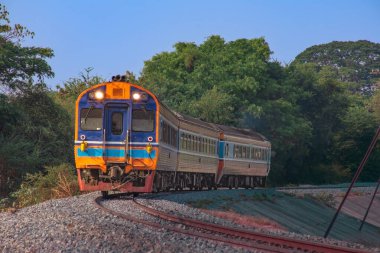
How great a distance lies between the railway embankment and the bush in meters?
3.45

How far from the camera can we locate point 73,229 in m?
12.4

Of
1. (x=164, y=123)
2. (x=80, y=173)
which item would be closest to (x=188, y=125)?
(x=164, y=123)

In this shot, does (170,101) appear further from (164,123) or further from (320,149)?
(164,123)

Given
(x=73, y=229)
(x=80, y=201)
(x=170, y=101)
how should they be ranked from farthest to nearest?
(x=170, y=101), (x=80, y=201), (x=73, y=229)

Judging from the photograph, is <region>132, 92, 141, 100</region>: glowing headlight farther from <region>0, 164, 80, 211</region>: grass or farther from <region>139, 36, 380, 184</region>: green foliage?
<region>139, 36, 380, 184</region>: green foliage

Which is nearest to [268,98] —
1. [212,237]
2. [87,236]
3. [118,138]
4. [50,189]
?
[50,189]

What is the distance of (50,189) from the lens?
23828 millimetres

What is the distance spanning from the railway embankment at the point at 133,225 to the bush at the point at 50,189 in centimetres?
345

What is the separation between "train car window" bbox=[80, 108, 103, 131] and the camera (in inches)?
785

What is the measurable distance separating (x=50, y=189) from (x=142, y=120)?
18.1 ft

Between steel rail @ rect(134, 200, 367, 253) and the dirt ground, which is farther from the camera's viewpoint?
the dirt ground

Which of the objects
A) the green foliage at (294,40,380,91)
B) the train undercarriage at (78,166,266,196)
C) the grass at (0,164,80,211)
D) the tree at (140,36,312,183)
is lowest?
the grass at (0,164,80,211)

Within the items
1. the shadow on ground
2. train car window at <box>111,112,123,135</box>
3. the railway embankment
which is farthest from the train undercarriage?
train car window at <box>111,112,123,135</box>

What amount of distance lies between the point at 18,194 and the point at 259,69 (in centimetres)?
3867
